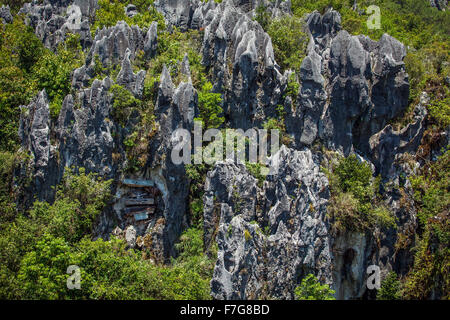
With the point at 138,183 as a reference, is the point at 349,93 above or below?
above

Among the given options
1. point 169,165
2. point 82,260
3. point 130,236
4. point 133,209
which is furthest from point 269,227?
point 82,260

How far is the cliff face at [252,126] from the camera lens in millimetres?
19359

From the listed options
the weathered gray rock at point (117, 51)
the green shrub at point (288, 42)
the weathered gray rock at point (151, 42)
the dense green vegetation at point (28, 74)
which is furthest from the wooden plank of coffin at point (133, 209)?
the green shrub at point (288, 42)

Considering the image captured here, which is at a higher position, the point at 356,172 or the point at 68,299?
the point at 356,172

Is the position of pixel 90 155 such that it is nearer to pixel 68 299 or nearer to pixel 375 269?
pixel 68 299

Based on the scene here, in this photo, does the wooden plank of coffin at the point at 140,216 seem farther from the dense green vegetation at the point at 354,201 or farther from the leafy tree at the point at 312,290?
the dense green vegetation at the point at 354,201

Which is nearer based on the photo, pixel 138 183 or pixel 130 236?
pixel 130 236

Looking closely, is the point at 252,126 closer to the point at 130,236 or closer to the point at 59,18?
the point at 130,236

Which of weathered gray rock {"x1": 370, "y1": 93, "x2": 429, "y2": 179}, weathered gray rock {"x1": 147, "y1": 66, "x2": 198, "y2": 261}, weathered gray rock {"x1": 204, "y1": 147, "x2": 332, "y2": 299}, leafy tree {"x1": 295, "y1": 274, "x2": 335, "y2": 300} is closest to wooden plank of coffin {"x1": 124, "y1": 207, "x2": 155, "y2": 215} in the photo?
weathered gray rock {"x1": 147, "y1": 66, "x2": 198, "y2": 261}

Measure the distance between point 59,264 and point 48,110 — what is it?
33.5 feet

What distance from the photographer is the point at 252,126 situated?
949 inches

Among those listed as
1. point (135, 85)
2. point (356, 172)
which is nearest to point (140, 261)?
point (135, 85)

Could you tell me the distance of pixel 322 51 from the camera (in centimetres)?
2752

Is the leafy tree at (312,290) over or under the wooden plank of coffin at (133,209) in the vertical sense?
under
